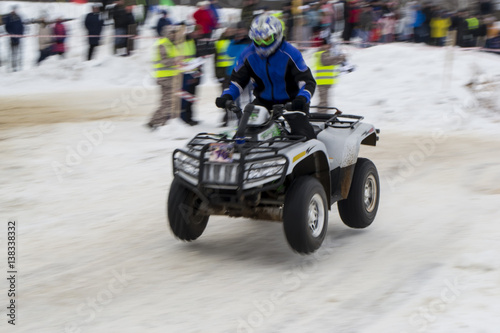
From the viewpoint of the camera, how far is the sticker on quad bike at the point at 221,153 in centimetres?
→ 669

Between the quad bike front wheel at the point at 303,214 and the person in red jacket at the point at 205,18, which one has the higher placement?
the person in red jacket at the point at 205,18

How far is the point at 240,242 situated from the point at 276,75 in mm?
1844

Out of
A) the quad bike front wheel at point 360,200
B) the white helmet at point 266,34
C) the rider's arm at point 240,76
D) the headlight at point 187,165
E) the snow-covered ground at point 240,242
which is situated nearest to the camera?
the snow-covered ground at point 240,242

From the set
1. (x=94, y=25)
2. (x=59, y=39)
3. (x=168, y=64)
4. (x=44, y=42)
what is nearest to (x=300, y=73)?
(x=168, y=64)

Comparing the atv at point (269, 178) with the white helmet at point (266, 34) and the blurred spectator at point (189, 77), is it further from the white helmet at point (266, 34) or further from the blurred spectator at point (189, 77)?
the blurred spectator at point (189, 77)

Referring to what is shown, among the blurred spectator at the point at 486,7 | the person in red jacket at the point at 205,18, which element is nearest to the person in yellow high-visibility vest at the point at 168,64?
the person in red jacket at the point at 205,18

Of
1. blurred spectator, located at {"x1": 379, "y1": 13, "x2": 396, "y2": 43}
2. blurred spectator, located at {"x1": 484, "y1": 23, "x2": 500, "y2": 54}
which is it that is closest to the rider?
blurred spectator, located at {"x1": 484, "y1": 23, "x2": 500, "y2": 54}

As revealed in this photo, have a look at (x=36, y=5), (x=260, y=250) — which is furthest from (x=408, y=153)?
(x=36, y=5)

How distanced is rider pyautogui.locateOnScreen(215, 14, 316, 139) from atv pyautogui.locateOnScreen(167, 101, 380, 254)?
0.16 meters

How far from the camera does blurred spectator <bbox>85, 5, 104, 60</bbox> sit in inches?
861

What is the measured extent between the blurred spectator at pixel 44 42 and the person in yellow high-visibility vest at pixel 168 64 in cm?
908

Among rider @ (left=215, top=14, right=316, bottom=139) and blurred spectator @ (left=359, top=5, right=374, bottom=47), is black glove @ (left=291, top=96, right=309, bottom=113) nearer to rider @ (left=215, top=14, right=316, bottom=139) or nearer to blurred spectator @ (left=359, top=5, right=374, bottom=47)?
rider @ (left=215, top=14, right=316, bottom=139)

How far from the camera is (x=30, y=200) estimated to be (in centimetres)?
983

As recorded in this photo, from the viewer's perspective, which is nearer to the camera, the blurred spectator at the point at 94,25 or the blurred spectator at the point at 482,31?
the blurred spectator at the point at 482,31
